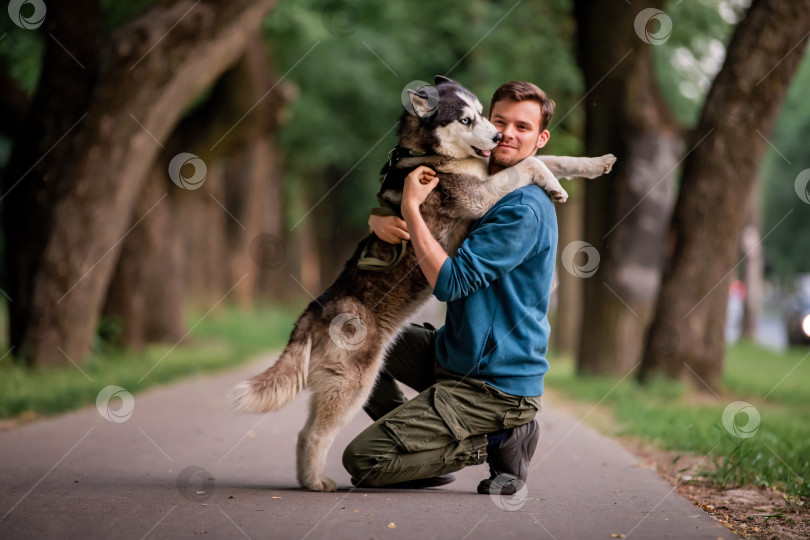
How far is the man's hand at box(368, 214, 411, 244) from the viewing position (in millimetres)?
4871

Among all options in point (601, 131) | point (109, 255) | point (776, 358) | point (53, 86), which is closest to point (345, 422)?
point (109, 255)

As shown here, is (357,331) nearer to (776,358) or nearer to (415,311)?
(415,311)

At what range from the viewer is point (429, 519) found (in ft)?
13.4

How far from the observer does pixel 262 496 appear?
15.3 ft

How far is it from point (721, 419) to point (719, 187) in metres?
3.02

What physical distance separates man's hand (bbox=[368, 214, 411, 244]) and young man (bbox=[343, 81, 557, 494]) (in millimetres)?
86

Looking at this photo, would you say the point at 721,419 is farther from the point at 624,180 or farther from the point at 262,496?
the point at 262,496

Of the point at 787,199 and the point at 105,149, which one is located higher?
the point at 787,199
